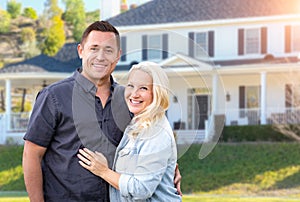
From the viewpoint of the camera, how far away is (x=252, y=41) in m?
27.4

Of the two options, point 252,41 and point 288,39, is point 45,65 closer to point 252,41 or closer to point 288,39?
point 252,41

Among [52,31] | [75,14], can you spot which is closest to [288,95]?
[52,31]

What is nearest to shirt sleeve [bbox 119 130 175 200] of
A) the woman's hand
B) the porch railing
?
the woman's hand

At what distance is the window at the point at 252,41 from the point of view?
27297 millimetres

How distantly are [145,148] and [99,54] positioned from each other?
63 cm

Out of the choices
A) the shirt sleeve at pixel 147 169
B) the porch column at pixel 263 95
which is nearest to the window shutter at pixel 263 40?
the porch column at pixel 263 95

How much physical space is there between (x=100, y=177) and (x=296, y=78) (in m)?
A: 21.4

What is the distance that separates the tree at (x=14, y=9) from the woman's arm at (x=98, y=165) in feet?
253

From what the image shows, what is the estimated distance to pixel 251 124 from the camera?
2486 cm

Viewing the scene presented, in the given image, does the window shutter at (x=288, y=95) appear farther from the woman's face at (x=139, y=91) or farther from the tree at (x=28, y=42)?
the tree at (x=28, y=42)

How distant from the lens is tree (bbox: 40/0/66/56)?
2422 inches

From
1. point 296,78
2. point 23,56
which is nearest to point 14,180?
point 296,78

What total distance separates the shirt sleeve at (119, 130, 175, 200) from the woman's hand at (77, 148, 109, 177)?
0.60 ft

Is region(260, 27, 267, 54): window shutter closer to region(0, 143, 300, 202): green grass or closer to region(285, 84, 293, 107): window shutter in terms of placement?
region(285, 84, 293, 107): window shutter
